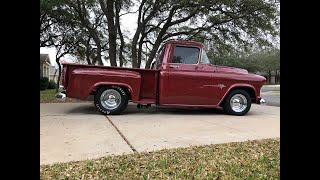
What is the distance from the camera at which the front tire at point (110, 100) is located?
6.68m

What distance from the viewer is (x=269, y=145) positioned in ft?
13.0

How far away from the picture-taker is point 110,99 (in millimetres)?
6793

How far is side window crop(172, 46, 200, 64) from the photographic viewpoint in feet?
23.4

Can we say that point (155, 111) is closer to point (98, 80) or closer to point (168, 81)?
point (168, 81)

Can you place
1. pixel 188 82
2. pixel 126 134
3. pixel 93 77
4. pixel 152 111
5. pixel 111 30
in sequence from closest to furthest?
pixel 126 134 < pixel 93 77 < pixel 188 82 < pixel 152 111 < pixel 111 30

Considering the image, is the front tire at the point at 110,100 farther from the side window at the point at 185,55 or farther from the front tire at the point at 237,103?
the front tire at the point at 237,103

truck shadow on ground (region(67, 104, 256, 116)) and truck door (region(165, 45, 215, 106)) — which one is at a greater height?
truck door (region(165, 45, 215, 106))

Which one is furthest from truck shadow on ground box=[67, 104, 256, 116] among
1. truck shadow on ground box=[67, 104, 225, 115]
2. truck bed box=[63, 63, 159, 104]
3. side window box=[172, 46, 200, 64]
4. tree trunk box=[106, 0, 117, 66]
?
tree trunk box=[106, 0, 117, 66]

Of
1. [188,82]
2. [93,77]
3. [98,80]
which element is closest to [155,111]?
[188,82]

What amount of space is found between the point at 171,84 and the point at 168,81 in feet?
0.34

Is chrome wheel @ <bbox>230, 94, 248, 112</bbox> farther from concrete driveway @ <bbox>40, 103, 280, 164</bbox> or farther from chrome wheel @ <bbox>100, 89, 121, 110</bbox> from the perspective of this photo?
chrome wheel @ <bbox>100, 89, 121, 110</bbox>

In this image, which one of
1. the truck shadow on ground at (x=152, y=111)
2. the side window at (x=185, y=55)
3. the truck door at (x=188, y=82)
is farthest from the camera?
the truck shadow on ground at (x=152, y=111)

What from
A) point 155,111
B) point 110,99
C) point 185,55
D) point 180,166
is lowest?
point 180,166

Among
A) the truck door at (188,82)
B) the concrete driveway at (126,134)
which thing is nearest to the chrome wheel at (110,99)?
the concrete driveway at (126,134)
